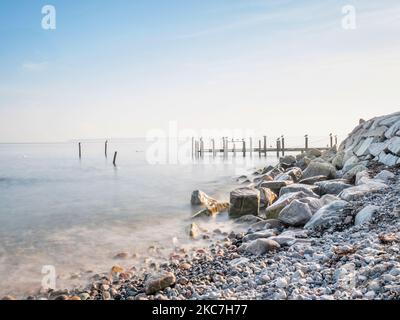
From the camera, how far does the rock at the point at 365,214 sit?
18.1ft

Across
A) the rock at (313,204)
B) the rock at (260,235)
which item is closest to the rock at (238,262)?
the rock at (260,235)

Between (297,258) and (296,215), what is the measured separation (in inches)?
89.0

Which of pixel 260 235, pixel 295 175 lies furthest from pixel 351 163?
pixel 260 235

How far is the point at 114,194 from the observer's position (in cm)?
1736

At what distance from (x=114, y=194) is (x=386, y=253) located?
A: 48.8 feet

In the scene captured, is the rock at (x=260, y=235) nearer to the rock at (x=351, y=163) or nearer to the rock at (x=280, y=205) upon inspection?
the rock at (x=280, y=205)

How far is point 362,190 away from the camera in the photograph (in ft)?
23.5

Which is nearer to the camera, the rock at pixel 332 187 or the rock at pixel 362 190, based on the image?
the rock at pixel 362 190

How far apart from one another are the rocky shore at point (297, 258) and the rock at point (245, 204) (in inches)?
9.1

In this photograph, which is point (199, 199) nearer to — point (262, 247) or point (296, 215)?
point (296, 215)

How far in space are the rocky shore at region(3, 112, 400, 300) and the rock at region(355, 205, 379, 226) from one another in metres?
0.01

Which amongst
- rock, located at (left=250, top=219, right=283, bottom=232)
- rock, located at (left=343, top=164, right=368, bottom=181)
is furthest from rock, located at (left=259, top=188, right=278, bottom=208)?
rock, located at (left=250, top=219, right=283, bottom=232)

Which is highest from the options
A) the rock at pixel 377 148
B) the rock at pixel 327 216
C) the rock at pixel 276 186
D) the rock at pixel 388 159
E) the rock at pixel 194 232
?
the rock at pixel 377 148
